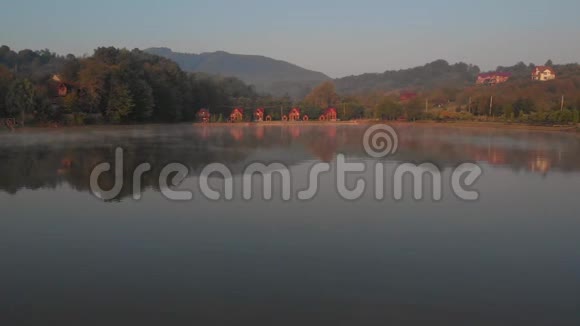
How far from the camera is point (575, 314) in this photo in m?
3.68

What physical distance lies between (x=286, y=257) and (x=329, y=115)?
1968 inches

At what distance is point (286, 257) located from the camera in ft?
16.2

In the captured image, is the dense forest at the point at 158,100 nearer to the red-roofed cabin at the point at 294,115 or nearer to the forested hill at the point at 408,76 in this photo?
the red-roofed cabin at the point at 294,115

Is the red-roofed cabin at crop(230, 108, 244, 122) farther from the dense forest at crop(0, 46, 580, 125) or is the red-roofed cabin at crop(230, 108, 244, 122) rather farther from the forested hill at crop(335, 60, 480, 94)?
the forested hill at crop(335, 60, 480, 94)

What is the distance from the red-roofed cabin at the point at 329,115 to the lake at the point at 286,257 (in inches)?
1774

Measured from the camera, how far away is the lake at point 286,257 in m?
3.70

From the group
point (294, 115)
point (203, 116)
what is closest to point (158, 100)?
point (203, 116)

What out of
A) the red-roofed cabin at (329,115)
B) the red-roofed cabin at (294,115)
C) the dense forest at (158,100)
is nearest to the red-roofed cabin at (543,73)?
the dense forest at (158,100)

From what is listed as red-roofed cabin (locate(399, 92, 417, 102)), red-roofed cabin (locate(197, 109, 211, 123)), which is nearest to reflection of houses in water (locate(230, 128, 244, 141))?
red-roofed cabin (locate(197, 109, 211, 123))

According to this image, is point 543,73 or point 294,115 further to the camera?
point 543,73

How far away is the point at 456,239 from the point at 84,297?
370 centimetres

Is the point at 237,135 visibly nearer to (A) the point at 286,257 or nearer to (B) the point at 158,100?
(B) the point at 158,100

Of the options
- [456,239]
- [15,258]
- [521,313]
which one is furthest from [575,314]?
[15,258]

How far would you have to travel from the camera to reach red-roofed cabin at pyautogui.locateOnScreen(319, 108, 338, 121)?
54094mm
